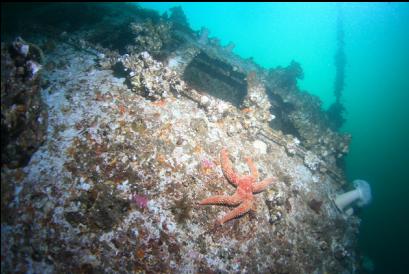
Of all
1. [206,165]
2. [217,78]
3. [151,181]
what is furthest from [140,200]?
[217,78]

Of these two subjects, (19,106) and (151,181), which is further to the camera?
(151,181)

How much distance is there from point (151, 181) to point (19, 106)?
2712 millimetres

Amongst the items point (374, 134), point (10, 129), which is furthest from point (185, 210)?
point (374, 134)

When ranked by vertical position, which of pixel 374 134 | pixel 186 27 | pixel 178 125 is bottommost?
pixel 178 125

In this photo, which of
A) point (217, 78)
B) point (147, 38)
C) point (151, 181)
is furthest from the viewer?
point (217, 78)

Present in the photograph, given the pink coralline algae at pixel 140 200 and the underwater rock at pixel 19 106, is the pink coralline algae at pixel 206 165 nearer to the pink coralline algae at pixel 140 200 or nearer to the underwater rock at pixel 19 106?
the pink coralline algae at pixel 140 200

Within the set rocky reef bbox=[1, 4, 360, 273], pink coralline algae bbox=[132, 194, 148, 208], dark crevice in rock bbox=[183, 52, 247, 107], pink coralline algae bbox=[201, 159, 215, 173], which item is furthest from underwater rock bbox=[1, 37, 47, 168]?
dark crevice in rock bbox=[183, 52, 247, 107]

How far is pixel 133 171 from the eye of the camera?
17.7 feet

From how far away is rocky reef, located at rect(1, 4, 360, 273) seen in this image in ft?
14.8

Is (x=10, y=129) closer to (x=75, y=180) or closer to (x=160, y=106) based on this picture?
(x=75, y=180)

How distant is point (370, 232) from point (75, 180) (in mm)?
34933

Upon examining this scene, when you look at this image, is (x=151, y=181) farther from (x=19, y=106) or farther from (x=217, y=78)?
(x=217, y=78)

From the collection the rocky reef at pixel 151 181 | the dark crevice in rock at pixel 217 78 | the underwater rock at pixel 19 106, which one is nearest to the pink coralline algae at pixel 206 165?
the rocky reef at pixel 151 181

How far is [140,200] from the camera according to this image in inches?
203
